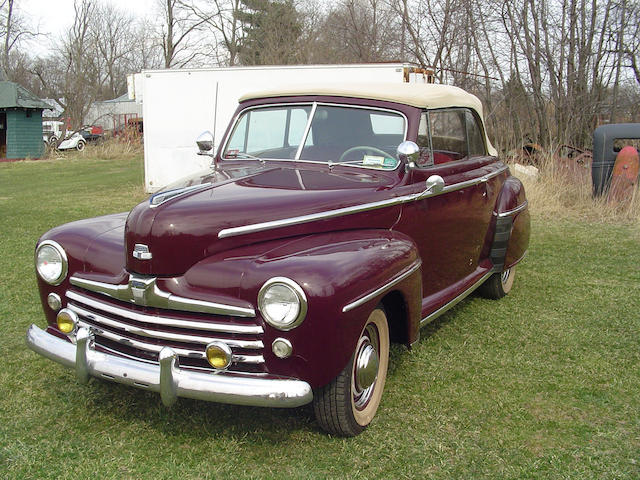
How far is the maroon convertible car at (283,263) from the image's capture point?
273 centimetres

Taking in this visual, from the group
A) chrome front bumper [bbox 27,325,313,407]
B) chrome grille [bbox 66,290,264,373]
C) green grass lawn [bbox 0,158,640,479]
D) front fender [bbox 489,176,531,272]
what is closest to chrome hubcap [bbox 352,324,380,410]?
green grass lawn [bbox 0,158,640,479]

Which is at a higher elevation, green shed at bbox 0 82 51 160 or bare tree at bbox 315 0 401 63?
bare tree at bbox 315 0 401 63

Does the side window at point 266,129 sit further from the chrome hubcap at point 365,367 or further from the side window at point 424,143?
the chrome hubcap at point 365,367

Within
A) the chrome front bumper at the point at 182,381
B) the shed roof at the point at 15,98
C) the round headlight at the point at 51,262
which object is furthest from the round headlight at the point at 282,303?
the shed roof at the point at 15,98

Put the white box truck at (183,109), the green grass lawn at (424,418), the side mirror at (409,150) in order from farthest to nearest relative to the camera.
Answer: the white box truck at (183,109) → the side mirror at (409,150) → the green grass lawn at (424,418)

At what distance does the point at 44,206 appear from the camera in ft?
37.4

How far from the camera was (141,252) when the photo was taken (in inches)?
117

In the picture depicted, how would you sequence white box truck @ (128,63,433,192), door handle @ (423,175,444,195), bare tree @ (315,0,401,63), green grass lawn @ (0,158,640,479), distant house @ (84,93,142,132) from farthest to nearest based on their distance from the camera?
distant house @ (84,93,142,132), bare tree @ (315,0,401,63), white box truck @ (128,63,433,192), door handle @ (423,175,444,195), green grass lawn @ (0,158,640,479)

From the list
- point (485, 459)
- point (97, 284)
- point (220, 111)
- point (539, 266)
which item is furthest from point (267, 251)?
point (220, 111)

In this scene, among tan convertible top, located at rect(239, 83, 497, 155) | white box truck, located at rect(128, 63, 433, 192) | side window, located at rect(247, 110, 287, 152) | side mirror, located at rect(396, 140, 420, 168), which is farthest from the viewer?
white box truck, located at rect(128, 63, 433, 192)

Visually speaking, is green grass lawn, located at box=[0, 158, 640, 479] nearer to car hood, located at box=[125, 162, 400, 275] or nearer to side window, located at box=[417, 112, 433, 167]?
car hood, located at box=[125, 162, 400, 275]

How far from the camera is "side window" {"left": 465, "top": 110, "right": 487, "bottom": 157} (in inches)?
195

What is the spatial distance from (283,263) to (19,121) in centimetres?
2542

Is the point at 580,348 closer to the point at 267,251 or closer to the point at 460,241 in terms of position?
the point at 460,241
